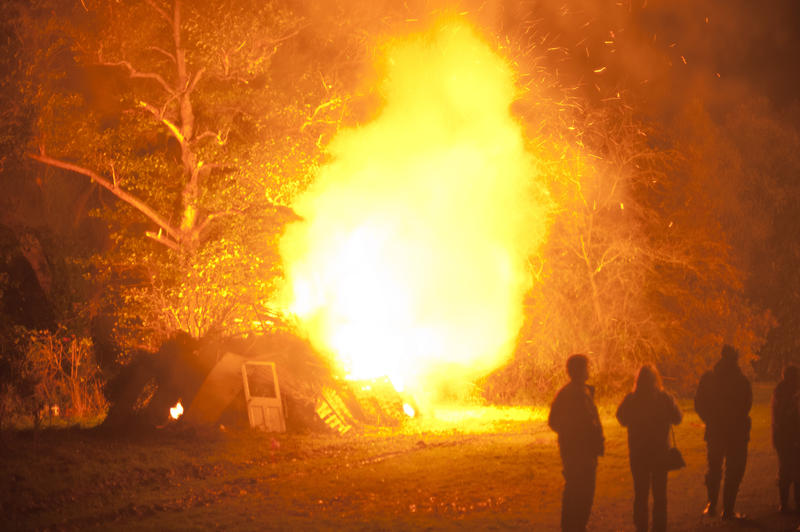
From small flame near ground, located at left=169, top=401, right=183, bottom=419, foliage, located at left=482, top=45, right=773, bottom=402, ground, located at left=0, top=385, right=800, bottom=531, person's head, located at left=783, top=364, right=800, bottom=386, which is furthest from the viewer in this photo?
foliage, located at left=482, top=45, right=773, bottom=402

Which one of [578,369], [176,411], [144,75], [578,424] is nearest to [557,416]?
[578,424]

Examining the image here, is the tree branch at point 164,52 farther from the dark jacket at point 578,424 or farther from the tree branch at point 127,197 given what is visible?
the dark jacket at point 578,424

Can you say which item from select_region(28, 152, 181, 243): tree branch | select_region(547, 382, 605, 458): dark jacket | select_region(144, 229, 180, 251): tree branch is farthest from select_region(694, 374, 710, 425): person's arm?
select_region(28, 152, 181, 243): tree branch

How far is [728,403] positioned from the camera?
29.5 ft

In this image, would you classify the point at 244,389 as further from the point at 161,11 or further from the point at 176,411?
the point at 161,11

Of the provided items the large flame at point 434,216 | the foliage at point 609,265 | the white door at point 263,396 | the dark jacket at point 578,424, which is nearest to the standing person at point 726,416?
the dark jacket at point 578,424

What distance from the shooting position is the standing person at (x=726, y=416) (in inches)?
353

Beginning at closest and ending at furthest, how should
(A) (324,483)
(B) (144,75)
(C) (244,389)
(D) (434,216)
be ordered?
(A) (324,483)
(C) (244,389)
(B) (144,75)
(D) (434,216)

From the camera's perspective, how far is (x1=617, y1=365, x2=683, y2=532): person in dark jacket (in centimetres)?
792

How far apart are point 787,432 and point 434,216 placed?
1551 centimetres

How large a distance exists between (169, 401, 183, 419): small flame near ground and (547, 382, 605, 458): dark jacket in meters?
11.2

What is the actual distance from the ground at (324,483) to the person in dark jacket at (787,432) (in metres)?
0.41

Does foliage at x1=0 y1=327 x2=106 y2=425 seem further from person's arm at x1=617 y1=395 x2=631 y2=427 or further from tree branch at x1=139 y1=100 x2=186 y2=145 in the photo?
person's arm at x1=617 y1=395 x2=631 y2=427

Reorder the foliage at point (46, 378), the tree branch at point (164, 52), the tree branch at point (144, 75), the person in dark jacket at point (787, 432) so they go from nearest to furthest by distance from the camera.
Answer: the person in dark jacket at point (787, 432) < the foliage at point (46, 378) < the tree branch at point (144, 75) < the tree branch at point (164, 52)
